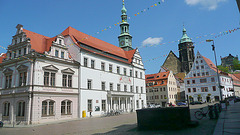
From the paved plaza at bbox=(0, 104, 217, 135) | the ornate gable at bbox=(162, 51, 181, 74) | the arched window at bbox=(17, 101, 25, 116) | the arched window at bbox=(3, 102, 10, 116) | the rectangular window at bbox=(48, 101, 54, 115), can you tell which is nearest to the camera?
the paved plaza at bbox=(0, 104, 217, 135)

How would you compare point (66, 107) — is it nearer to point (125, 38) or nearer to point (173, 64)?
point (125, 38)

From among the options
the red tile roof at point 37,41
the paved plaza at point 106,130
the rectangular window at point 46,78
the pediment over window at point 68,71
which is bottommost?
the paved plaza at point 106,130

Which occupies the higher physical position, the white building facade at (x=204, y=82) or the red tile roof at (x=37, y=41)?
the red tile roof at (x=37, y=41)

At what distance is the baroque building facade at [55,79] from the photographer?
2430 cm

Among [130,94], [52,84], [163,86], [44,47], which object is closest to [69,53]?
[44,47]

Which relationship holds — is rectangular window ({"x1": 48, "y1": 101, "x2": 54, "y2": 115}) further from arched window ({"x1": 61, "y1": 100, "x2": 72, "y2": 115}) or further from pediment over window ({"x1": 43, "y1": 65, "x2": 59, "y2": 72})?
pediment over window ({"x1": 43, "y1": 65, "x2": 59, "y2": 72})

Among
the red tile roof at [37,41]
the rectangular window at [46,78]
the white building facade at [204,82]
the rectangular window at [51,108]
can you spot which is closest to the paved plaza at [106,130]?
the rectangular window at [51,108]

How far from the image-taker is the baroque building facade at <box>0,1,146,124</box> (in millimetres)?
24297

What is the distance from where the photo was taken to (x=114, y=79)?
38.2 m

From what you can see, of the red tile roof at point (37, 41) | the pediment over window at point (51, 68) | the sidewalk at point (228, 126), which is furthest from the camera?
the red tile roof at point (37, 41)

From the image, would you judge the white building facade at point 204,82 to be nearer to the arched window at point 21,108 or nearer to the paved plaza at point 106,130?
the paved plaza at point 106,130

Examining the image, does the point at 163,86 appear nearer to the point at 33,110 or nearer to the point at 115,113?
the point at 115,113

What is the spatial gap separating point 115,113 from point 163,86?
3135 cm

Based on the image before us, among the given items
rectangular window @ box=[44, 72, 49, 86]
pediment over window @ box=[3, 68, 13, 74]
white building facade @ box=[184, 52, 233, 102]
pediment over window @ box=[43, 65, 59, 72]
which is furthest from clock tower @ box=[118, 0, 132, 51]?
pediment over window @ box=[3, 68, 13, 74]
